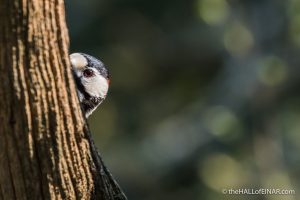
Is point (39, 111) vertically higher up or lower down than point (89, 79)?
lower down

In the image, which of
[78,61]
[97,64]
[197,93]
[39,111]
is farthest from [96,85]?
[197,93]

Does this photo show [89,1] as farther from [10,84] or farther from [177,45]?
[10,84]

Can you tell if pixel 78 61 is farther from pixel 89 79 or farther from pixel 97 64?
pixel 97 64

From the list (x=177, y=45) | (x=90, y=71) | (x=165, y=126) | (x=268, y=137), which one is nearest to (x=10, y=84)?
(x=90, y=71)

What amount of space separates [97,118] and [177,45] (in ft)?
5.66

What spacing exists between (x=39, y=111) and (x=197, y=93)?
1023cm

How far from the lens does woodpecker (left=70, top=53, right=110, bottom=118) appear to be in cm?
499

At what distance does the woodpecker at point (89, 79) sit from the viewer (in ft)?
16.4

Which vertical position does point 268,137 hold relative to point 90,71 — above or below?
above

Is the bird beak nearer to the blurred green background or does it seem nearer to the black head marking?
the black head marking

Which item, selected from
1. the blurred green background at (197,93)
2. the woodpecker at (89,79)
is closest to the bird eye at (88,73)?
the woodpecker at (89,79)

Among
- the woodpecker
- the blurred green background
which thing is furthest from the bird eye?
the blurred green background

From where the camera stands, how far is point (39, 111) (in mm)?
3482

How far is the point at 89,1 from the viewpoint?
13.9m
